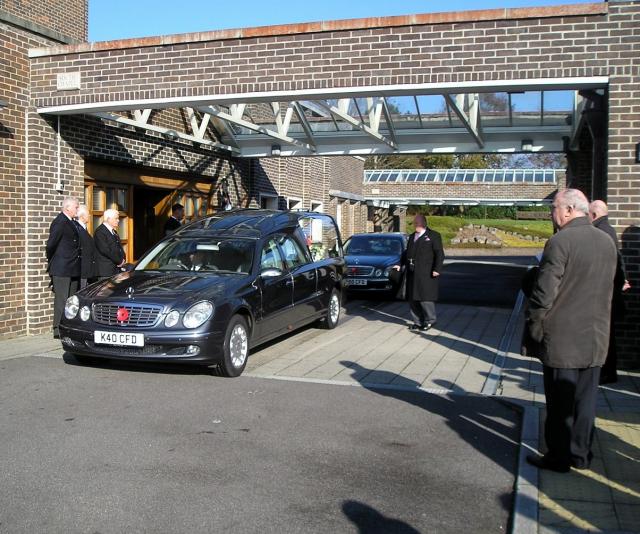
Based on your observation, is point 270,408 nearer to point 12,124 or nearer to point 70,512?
point 70,512

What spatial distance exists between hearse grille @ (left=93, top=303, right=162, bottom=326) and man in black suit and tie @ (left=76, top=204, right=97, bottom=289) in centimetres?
258

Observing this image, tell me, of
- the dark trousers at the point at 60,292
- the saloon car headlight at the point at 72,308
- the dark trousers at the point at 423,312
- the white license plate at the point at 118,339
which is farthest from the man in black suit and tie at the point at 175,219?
the white license plate at the point at 118,339

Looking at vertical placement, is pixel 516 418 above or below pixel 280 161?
below

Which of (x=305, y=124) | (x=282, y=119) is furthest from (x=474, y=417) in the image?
(x=305, y=124)

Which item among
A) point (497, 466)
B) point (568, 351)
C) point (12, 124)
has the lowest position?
point (497, 466)

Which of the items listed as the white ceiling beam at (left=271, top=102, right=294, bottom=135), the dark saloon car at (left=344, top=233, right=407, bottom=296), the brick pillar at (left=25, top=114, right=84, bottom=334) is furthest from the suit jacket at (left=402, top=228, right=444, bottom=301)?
the brick pillar at (left=25, top=114, right=84, bottom=334)

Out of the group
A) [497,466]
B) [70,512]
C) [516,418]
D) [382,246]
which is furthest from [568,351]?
[382,246]

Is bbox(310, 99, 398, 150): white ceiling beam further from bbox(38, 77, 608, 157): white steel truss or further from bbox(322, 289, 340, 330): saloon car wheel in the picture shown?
bbox(322, 289, 340, 330): saloon car wheel

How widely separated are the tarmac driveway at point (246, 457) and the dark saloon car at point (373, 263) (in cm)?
769

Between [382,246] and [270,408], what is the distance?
1099cm

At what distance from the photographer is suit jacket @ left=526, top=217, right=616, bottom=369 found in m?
4.50

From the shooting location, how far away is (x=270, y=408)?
6.26 meters

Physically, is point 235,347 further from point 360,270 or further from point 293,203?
point 293,203

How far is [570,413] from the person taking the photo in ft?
15.3
